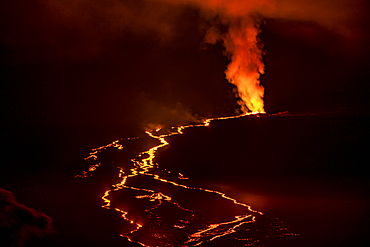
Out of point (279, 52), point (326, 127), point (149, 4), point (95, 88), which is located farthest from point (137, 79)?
point (326, 127)

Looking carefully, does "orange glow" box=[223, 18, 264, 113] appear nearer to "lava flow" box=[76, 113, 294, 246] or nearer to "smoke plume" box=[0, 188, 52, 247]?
"lava flow" box=[76, 113, 294, 246]

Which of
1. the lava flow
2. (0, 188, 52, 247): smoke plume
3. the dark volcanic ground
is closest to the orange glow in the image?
the dark volcanic ground

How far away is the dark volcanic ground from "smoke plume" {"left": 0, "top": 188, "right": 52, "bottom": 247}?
17cm

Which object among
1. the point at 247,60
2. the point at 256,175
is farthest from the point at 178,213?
the point at 247,60

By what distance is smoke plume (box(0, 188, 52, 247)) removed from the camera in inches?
151

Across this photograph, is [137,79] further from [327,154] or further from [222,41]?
[327,154]

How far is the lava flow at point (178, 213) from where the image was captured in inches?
183

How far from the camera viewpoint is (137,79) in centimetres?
1296

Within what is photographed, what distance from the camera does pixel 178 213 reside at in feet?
18.0

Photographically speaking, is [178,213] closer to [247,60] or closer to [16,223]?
[16,223]

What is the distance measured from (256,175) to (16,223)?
14.6 feet

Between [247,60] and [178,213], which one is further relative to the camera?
[247,60]

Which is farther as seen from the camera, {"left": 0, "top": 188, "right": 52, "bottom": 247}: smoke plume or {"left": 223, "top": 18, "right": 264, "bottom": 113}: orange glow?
{"left": 223, "top": 18, "right": 264, "bottom": 113}: orange glow

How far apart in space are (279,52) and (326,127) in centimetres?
399
